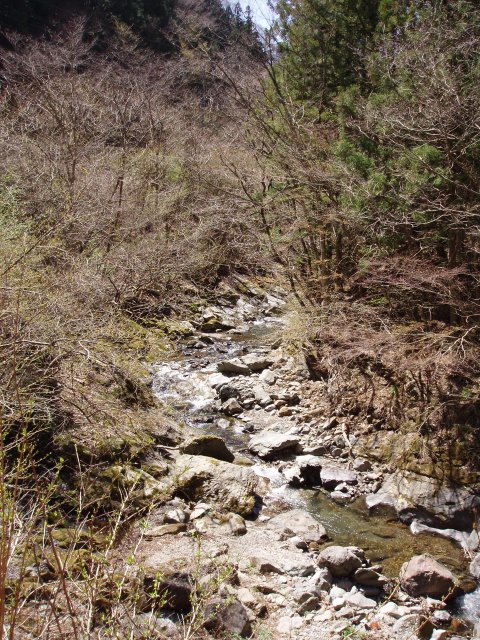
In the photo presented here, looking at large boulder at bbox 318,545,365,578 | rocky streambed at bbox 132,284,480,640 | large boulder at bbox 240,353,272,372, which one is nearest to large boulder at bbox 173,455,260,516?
rocky streambed at bbox 132,284,480,640

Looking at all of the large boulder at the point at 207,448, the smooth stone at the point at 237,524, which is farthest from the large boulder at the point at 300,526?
the large boulder at the point at 207,448

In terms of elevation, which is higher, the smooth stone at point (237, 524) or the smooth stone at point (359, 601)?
the smooth stone at point (237, 524)

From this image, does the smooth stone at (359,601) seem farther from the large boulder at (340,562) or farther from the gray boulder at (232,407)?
the gray boulder at (232,407)

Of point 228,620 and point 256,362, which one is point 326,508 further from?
point 256,362

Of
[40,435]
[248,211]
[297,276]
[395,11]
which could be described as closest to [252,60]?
[248,211]

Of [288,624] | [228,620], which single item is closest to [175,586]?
Result: [228,620]

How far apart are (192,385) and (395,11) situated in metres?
6.46

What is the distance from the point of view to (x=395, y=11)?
24.4 ft

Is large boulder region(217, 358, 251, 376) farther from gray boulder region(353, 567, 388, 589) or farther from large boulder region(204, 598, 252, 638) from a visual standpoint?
large boulder region(204, 598, 252, 638)

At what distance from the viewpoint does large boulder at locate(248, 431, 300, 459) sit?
6.50 metres

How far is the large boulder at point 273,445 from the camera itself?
6496 mm

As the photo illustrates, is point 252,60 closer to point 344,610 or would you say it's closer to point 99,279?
point 99,279

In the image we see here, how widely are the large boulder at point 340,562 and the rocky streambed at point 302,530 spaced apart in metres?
0.01

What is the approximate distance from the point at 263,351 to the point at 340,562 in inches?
234
